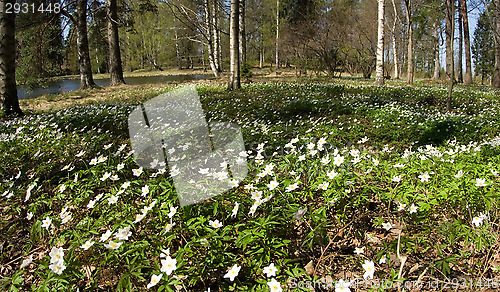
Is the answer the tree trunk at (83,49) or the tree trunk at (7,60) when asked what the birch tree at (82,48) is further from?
the tree trunk at (7,60)

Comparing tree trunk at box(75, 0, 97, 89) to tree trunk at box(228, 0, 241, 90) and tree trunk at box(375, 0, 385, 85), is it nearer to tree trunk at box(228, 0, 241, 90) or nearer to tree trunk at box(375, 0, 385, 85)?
tree trunk at box(228, 0, 241, 90)

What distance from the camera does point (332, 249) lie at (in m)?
1.90

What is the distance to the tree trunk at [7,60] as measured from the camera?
257 inches

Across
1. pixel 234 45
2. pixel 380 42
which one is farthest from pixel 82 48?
pixel 380 42

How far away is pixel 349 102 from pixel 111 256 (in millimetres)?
6435

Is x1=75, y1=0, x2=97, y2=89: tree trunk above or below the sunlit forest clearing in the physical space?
above

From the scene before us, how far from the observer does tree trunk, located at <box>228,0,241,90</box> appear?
934 centimetres

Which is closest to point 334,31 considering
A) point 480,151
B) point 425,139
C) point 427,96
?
point 427,96

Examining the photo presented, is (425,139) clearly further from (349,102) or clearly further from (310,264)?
(310,264)

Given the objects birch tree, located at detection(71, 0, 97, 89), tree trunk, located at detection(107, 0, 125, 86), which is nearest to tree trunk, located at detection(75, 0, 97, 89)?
→ birch tree, located at detection(71, 0, 97, 89)

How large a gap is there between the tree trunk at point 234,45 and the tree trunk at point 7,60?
5862 mm

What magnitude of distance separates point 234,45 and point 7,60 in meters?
6.30

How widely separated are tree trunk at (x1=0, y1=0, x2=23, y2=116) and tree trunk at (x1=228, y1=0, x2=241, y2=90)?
586 centimetres

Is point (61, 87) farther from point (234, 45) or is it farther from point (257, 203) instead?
point (257, 203)
